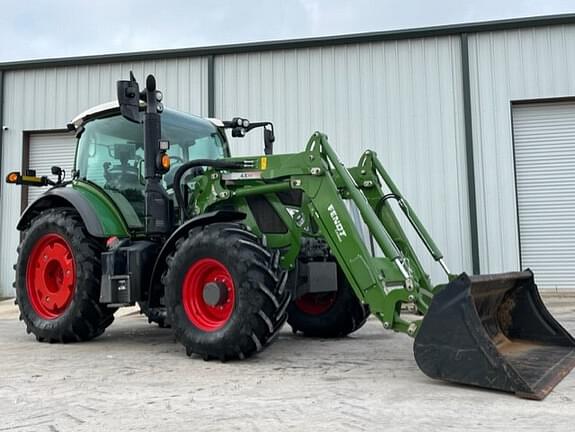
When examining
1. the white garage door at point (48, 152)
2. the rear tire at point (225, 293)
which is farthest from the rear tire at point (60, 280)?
the white garage door at point (48, 152)

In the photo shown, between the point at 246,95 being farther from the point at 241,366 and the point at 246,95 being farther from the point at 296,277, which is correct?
the point at 241,366

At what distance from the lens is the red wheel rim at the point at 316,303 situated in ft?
22.0

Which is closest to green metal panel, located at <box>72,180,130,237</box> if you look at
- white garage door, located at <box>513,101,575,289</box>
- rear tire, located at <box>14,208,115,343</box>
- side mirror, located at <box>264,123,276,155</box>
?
rear tire, located at <box>14,208,115,343</box>

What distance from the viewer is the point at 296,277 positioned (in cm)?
581

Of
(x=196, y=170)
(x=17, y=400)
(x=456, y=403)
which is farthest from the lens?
(x=196, y=170)

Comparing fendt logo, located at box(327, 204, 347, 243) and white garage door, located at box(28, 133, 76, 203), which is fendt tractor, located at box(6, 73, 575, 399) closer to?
fendt logo, located at box(327, 204, 347, 243)

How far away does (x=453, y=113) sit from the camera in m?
12.4

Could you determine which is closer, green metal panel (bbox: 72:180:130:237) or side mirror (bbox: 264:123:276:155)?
green metal panel (bbox: 72:180:130:237)

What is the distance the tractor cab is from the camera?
6.39m

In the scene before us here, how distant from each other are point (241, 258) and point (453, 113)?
28.5 feet

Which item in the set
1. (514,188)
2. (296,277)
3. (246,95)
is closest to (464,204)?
(514,188)

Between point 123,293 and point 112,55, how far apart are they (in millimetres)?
9409

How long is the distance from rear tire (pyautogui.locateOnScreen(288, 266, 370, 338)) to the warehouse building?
546cm

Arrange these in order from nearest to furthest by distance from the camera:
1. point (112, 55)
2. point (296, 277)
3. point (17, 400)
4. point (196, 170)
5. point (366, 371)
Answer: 1. point (17, 400)
2. point (366, 371)
3. point (296, 277)
4. point (196, 170)
5. point (112, 55)
